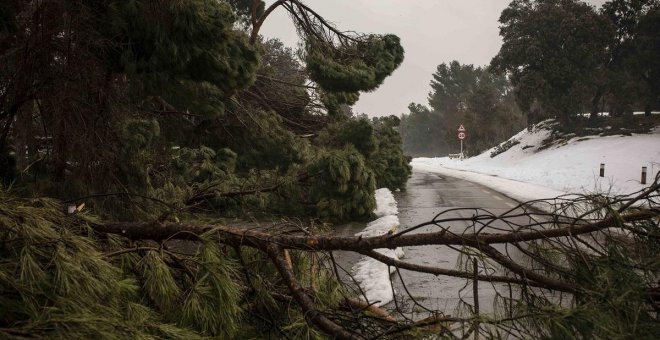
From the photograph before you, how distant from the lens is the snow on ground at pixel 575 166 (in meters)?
16.3

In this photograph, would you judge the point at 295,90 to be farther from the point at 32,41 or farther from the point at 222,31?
the point at 32,41

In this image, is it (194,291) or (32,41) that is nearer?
(194,291)

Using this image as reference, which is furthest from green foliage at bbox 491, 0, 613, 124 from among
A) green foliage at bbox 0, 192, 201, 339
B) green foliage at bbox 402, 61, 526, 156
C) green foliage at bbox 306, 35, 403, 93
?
green foliage at bbox 0, 192, 201, 339

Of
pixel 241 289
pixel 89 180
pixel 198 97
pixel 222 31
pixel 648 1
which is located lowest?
pixel 241 289

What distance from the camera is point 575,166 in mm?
22828

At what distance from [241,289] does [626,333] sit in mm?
1867

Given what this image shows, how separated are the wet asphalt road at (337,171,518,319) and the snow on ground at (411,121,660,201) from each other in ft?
5.48

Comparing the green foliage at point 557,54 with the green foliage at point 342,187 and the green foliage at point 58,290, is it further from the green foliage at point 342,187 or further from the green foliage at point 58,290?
the green foliage at point 58,290

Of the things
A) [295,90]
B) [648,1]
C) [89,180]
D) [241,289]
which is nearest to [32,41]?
[89,180]

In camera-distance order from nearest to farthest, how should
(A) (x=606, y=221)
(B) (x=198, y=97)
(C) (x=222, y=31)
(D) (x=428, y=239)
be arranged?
(A) (x=606, y=221)
(D) (x=428, y=239)
(C) (x=222, y=31)
(B) (x=198, y=97)

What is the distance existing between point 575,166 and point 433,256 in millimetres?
19063

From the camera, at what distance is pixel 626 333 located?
155cm

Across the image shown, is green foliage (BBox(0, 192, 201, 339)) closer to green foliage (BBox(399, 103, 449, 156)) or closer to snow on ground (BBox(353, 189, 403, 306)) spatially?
snow on ground (BBox(353, 189, 403, 306))

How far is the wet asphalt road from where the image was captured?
4.90 m
